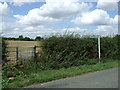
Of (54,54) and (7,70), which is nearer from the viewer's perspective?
(7,70)

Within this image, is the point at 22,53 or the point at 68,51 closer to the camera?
the point at 22,53

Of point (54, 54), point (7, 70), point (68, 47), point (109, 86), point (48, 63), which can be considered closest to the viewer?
point (109, 86)

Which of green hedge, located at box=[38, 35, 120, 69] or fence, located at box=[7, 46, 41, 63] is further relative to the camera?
green hedge, located at box=[38, 35, 120, 69]

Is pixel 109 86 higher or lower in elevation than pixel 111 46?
lower

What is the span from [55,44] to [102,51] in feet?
18.0

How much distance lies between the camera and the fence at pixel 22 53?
10.6 meters

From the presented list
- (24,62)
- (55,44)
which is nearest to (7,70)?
(24,62)

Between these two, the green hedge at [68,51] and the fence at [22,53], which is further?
the green hedge at [68,51]

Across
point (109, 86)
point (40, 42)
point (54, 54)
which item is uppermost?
point (40, 42)

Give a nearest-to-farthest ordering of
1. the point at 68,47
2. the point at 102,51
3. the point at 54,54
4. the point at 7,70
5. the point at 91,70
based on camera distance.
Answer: the point at 7,70 → the point at 91,70 → the point at 54,54 → the point at 68,47 → the point at 102,51

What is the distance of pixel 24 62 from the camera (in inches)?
444

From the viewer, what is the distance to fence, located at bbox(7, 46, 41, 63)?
34.8 ft

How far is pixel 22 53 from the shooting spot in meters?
11.7

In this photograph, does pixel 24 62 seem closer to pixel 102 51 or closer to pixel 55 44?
pixel 55 44
